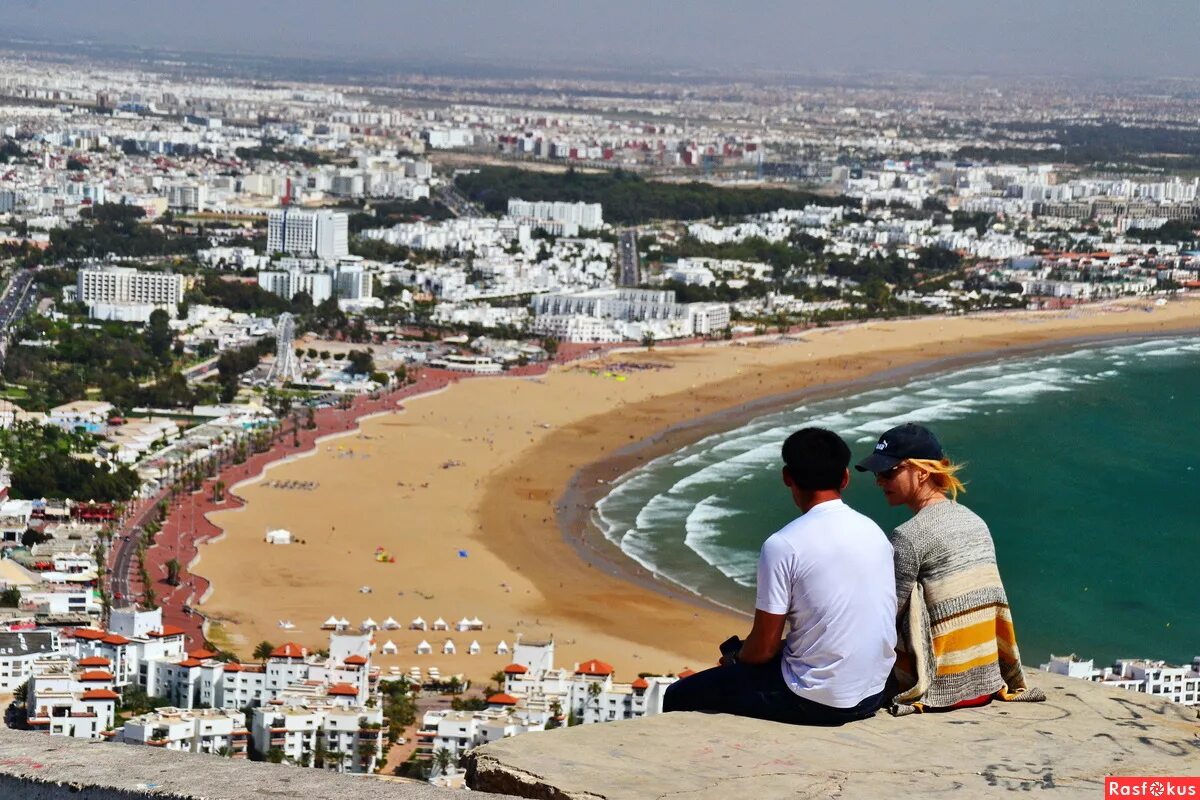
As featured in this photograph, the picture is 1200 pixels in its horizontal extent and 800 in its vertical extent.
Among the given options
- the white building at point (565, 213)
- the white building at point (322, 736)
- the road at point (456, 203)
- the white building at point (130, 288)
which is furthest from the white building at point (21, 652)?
the road at point (456, 203)

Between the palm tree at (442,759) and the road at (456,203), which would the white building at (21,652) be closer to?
the palm tree at (442,759)

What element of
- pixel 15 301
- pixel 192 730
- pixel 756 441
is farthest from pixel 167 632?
→ pixel 15 301

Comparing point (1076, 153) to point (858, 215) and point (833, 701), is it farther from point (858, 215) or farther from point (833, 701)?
point (833, 701)

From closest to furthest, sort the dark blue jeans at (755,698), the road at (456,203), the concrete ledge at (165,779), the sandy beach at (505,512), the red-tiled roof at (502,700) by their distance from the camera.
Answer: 1. the concrete ledge at (165,779)
2. the dark blue jeans at (755,698)
3. the red-tiled roof at (502,700)
4. the sandy beach at (505,512)
5. the road at (456,203)

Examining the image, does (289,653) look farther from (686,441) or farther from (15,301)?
(15,301)
